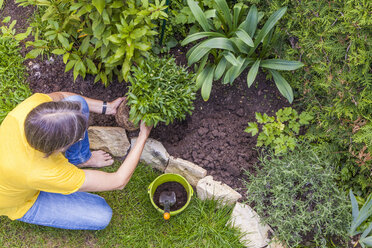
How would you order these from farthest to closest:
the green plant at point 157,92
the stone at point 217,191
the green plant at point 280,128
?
the stone at point 217,191 < the green plant at point 280,128 < the green plant at point 157,92

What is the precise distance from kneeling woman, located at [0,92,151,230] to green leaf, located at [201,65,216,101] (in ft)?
1.85

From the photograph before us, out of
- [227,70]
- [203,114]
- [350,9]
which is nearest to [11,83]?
[203,114]

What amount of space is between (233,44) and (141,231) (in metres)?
1.82

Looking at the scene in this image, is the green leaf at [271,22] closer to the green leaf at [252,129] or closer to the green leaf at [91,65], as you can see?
the green leaf at [252,129]

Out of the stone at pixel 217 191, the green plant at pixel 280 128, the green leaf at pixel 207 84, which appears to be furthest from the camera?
the stone at pixel 217 191

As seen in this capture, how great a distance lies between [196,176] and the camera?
2.76m

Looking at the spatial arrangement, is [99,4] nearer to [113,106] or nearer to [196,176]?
[113,106]

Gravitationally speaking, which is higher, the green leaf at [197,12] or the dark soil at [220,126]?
the green leaf at [197,12]

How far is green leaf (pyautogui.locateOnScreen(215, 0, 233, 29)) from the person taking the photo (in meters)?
2.48

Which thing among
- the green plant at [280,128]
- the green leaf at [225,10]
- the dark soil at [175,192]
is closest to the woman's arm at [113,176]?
the dark soil at [175,192]

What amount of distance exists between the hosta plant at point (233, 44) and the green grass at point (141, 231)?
1.08 meters

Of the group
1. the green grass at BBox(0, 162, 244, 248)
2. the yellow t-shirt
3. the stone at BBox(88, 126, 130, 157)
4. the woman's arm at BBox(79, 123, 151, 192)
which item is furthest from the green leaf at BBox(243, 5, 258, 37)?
the yellow t-shirt

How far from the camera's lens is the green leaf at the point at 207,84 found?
254 centimetres

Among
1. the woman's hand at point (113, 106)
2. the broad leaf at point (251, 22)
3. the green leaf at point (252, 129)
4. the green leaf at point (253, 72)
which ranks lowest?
the green leaf at point (252, 129)
